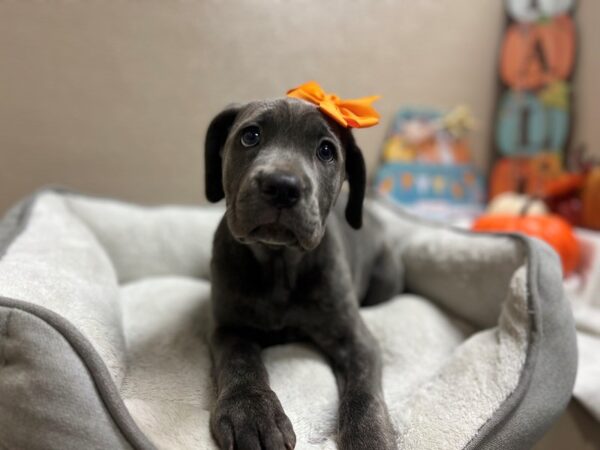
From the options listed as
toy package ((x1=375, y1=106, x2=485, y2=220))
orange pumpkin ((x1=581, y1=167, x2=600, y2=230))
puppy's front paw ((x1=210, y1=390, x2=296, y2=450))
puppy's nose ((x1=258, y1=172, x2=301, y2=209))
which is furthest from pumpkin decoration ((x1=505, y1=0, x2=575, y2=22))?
puppy's front paw ((x1=210, y1=390, x2=296, y2=450))

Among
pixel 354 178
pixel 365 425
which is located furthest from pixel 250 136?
pixel 365 425

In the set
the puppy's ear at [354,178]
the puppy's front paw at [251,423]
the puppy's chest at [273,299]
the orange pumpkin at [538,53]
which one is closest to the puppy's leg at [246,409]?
the puppy's front paw at [251,423]

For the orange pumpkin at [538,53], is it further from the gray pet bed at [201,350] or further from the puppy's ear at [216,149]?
the puppy's ear at [216,149]

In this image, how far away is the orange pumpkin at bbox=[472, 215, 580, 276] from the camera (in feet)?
6.73

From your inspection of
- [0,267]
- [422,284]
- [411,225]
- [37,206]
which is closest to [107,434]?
[0,267]

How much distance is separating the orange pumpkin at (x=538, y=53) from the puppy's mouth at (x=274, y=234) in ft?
8.09

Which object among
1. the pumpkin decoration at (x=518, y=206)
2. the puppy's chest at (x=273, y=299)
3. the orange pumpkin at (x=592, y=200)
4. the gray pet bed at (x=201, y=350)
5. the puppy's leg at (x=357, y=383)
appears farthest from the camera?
the pumpkin decoration at (x=518, y=206)

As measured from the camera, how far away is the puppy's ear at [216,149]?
4.28ft

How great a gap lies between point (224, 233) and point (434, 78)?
2040 millimetres

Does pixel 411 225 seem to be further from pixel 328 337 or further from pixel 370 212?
pixel 328 337

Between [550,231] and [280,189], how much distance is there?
157 cm

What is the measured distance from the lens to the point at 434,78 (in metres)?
2.86

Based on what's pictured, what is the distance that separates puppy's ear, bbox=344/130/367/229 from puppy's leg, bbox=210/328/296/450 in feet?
1.74

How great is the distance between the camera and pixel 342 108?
4.18 feet
